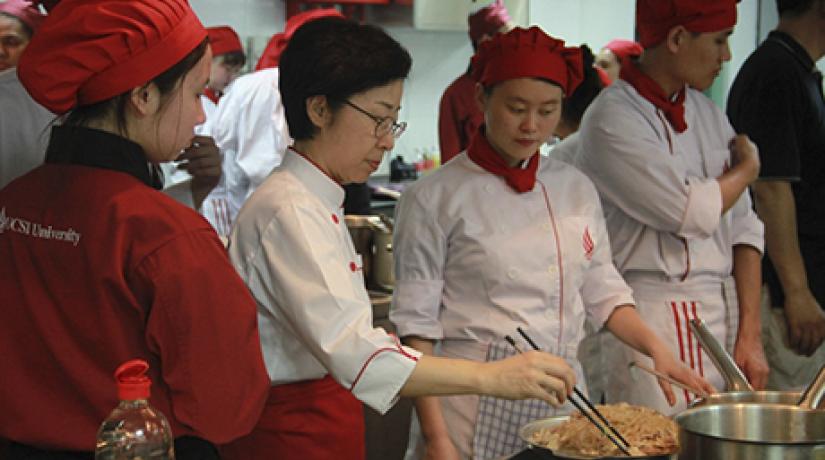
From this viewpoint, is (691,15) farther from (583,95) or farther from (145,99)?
(145,99)

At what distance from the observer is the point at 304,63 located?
1773 mm

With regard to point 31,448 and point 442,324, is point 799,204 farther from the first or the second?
point 31,448

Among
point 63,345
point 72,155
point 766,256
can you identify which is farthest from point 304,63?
point 766,256

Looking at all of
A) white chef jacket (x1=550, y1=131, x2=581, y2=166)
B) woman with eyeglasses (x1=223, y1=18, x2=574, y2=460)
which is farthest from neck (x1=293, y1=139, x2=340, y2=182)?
white chef jacket (x1=550, y1=131, x2=581, y2=166)

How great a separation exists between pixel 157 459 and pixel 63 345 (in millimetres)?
280

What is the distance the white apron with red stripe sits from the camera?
2.47 meters

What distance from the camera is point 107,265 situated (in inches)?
54.3

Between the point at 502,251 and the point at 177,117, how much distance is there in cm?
84

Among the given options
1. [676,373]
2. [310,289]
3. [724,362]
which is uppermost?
[310,289]

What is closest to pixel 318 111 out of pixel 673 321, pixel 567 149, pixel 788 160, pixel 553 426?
pixel 553 426

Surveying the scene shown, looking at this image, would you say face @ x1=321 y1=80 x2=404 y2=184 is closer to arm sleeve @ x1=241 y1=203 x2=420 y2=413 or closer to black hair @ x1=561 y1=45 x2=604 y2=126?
arm sleeve @ x1=241 y1=203 x2=420 y2=413

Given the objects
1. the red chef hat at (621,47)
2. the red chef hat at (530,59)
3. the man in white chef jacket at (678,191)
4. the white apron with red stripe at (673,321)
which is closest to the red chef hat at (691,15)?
the man in white chef jacket at (678,191)

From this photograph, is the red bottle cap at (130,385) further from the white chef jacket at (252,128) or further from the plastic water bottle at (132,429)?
the white chef jacket at (252,128)

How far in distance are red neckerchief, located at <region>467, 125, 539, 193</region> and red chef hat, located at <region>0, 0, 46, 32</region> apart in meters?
1.02
